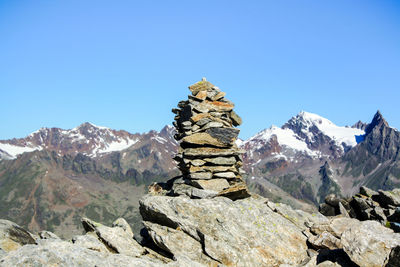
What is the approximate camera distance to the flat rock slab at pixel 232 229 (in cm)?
2117

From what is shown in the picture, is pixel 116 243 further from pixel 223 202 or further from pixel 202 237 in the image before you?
pixel 223 202

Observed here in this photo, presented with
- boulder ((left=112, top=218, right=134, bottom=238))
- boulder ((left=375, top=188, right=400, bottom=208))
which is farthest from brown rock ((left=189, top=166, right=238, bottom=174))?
boulder ((left=375, top=188, right=400, bottom=208))

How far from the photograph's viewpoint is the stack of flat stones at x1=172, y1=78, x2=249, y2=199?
2848 centimetres

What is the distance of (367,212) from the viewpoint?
94.1ft

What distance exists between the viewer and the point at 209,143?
31.2 m

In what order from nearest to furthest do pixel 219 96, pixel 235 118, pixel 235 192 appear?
pixel 235 192
pixel 219 96
pixel 235 118

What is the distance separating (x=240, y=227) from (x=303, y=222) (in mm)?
7000

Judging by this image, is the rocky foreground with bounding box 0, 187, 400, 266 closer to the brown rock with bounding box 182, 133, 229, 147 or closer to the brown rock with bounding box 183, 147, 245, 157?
the brown rock with bounding box 183, 147, 245, 157

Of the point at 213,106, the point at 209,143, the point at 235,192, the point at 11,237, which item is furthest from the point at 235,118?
the point at 11,237

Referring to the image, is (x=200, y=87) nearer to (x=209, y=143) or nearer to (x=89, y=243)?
(x=209, y=143)

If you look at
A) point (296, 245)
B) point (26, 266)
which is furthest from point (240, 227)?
point (26, 266)

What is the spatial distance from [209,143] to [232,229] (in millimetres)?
10451

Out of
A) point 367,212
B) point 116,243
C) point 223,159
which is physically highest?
point 223,159

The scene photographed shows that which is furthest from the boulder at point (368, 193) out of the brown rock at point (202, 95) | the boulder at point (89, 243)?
the boulder at point (89, 243)
